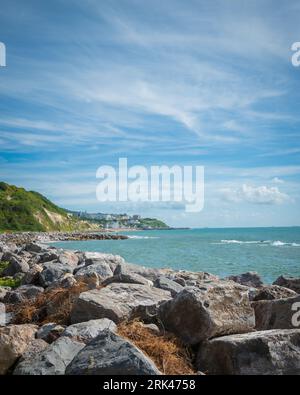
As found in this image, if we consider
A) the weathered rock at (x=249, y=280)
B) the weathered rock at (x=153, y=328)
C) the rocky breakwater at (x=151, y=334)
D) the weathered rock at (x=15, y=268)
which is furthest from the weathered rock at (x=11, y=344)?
the weathered rock at (x=249, y=280)

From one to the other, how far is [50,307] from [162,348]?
11.6 ft

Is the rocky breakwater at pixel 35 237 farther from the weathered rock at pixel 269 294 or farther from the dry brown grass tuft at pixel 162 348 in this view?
the dry brown grass tuft at pixel 162 348

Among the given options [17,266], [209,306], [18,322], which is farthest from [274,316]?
[17,266]

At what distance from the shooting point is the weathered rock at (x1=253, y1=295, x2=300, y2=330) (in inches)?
313

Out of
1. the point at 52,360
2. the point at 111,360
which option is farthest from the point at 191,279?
the point at 111,360

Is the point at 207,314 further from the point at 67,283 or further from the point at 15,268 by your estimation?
the point at 15,268

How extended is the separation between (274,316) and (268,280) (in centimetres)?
2081

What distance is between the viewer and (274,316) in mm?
8203

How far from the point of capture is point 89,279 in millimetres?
11164

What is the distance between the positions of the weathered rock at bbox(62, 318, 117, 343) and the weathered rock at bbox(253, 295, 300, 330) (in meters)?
2.70
